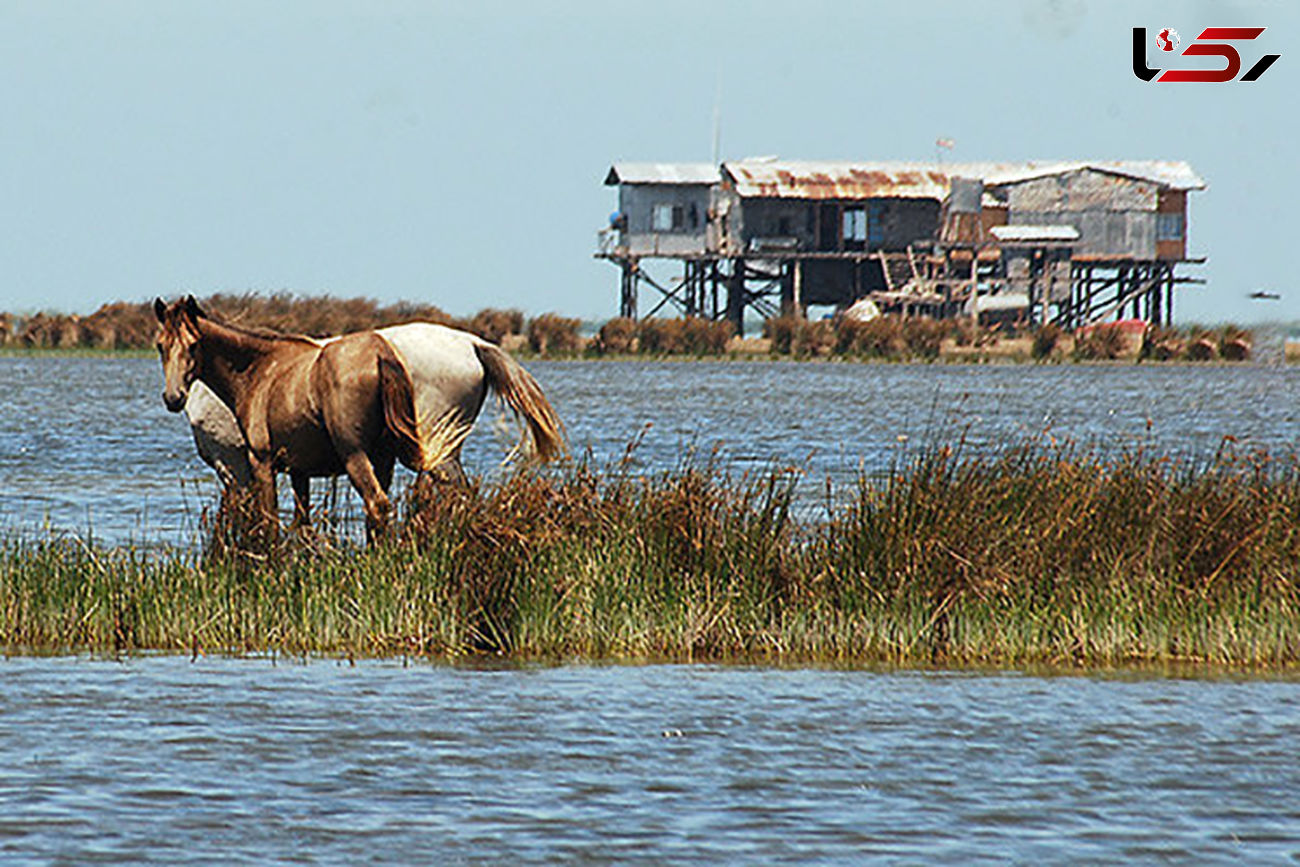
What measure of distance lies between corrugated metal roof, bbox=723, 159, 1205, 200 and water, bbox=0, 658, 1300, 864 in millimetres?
79208

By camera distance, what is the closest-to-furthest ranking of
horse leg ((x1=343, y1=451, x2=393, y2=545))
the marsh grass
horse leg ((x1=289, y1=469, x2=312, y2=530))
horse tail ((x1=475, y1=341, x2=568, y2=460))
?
the marsh grass
horse leg ((x1=289, y1=469, x2=312, y2=530))
horse leg ((x1=343, y1=451, x2=393, y2=545))
horse tail ((x1=475, y1=341, x2=568, y2=460))

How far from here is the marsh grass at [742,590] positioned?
14.1 metres

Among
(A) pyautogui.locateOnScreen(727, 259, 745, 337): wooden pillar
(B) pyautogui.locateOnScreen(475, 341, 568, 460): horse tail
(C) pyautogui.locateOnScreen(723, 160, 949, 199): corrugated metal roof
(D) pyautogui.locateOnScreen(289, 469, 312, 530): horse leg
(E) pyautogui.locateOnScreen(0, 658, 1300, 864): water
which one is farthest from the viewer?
(A) pyautogui.locateOnScreen(727, 259, 745, 337): wooden pillar

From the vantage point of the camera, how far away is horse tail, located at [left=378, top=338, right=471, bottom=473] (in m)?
16.2

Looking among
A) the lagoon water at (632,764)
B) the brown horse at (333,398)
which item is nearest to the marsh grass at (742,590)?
the lagoon water at (632,764)

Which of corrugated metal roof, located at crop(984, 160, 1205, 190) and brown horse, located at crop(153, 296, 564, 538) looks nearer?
brown horse, located at crop(153, 296, 564, 538)

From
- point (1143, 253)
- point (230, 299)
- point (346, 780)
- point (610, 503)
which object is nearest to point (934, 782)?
point (346, 780)

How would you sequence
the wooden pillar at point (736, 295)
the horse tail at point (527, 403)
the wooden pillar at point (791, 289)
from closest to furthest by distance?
1. the horse tail at point (527, 403)
2. the wooden pillar at point (791, 289)
3. the wooden pillar at point (736, 295)

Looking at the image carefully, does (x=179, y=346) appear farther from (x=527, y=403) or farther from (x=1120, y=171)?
(x=1120, y=171)

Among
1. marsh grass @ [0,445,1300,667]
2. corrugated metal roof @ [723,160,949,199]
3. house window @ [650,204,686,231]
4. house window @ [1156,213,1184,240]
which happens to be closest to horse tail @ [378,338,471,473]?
marsh grass @ [0,445,1300,667]

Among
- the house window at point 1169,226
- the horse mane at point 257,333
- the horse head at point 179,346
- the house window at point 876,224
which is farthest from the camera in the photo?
the house window at point 1169,226

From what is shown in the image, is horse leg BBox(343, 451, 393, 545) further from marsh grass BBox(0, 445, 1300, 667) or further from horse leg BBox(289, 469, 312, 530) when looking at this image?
marsh grass BBox(0, 445, 1300, 667)

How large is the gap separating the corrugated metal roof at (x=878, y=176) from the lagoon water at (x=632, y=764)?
252 feet

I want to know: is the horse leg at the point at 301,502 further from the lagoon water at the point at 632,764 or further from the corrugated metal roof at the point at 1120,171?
the corrugated metal roof at the point at 1120,171
